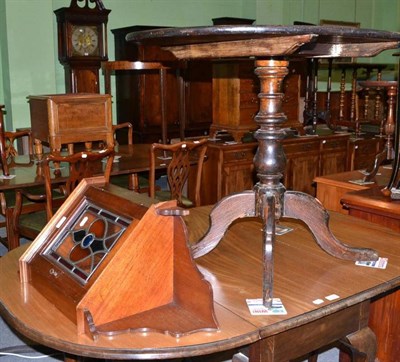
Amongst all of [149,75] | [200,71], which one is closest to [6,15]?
[149,75]

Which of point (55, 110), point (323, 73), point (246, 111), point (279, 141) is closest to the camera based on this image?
point (279, 141)

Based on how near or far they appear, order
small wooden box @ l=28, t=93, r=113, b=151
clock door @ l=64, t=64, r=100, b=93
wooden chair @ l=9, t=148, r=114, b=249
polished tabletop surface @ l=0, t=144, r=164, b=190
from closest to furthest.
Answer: wooden chair @ l=9, t=148, r=114, b=249 → polished tabletop surface @ l=0, t=144, r=164, b=190 → small wooden box @ l=28, t=93, r=113, b=151 → clock door @ l=64, t=64, r=100, b=93

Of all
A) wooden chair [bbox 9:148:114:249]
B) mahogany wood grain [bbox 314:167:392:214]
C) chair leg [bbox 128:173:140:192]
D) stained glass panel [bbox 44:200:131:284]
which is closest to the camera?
stained glass panel [bbox 44:200:131:284]

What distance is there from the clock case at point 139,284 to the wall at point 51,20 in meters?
5.24

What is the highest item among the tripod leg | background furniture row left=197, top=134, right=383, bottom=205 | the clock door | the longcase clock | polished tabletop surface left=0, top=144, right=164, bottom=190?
→ the longcase clock

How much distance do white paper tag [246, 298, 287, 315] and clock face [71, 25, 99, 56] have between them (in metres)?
5.21

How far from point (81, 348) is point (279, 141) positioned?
62 centimetres

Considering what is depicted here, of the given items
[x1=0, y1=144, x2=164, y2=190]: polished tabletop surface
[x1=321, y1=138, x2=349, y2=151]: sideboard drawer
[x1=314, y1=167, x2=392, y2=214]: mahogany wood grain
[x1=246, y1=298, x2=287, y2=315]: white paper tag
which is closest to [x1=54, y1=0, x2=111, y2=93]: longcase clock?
[x1=0, y1=144, x2=164, y2=190]: polished tabletop surface

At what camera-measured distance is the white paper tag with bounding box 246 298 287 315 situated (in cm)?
115

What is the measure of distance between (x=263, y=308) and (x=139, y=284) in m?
0.28

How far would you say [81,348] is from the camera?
101 centimetres

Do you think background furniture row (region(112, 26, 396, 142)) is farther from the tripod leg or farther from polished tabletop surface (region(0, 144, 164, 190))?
the tripod leg

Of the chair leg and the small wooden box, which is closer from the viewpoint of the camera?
the small wooden box

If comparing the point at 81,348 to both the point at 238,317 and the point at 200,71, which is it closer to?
the point at 238,317
